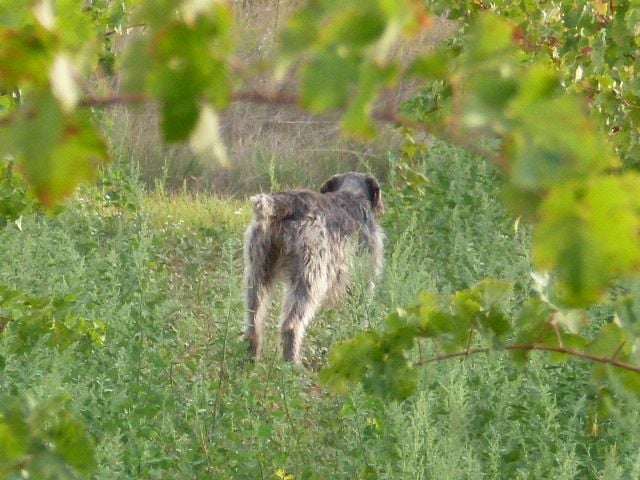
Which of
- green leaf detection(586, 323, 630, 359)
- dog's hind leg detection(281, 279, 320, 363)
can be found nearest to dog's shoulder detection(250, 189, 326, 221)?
dog's hind leg detection(281, 279, 320, 363)

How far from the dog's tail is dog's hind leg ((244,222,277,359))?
0.11 m

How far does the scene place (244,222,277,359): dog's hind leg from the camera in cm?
761

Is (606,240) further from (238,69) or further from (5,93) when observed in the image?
(5,93)

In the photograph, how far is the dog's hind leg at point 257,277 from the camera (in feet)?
25.0

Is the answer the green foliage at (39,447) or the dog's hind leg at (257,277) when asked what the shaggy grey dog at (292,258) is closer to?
the dog's hind leg at (257,277)

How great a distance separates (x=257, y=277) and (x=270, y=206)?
23.5 inches

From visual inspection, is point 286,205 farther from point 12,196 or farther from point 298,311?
point 12,196

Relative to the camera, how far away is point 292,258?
7734mm

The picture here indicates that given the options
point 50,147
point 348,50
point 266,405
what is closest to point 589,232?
point 348,50

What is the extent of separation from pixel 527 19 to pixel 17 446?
15.1 feet

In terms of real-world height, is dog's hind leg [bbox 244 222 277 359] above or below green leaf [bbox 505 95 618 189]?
above

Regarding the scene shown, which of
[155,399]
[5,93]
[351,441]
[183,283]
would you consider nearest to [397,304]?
[351,441]

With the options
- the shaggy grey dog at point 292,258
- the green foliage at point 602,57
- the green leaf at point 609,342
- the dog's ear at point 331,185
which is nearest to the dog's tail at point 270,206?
the shaggy grey dog at point 292,258

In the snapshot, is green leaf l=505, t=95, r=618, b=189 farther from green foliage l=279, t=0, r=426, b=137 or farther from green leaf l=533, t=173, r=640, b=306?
green foliage l=279, t=0, r=426, b=137
